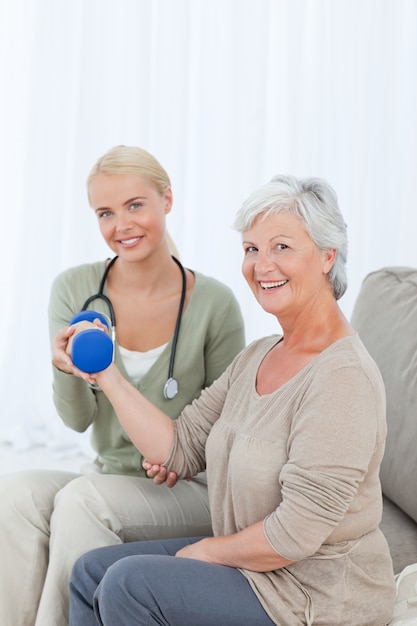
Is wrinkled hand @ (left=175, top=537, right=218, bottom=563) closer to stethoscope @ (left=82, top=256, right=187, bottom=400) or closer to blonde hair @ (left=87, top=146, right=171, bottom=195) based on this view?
stethoscope @ (left=82, top=256, right=187, bottom=400)

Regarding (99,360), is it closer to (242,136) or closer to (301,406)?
(301,406)

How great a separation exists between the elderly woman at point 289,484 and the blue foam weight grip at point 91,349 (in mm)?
261

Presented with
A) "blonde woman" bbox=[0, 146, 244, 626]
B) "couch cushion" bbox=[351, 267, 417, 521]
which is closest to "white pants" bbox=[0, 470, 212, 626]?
"blonde woman" bbox=[0, 146, 244, 626]

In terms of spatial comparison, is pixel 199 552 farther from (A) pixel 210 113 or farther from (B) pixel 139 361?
(A) pixel 210 113

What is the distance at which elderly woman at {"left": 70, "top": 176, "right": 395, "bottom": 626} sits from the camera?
1.50 metres

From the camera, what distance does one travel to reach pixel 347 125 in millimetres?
3584

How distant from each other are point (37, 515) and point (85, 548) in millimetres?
172

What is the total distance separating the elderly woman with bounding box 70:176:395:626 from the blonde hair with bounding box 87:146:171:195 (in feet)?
1.65

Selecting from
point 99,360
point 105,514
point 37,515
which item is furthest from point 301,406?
point 37,515

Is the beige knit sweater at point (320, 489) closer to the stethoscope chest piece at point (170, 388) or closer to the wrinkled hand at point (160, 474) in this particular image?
the wrinkled hand at point (160, 474)

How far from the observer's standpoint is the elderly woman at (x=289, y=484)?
4.91 ft

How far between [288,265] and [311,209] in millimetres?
111

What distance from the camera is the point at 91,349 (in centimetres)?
175

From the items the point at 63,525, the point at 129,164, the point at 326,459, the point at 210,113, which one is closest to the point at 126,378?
the point at 63,525
